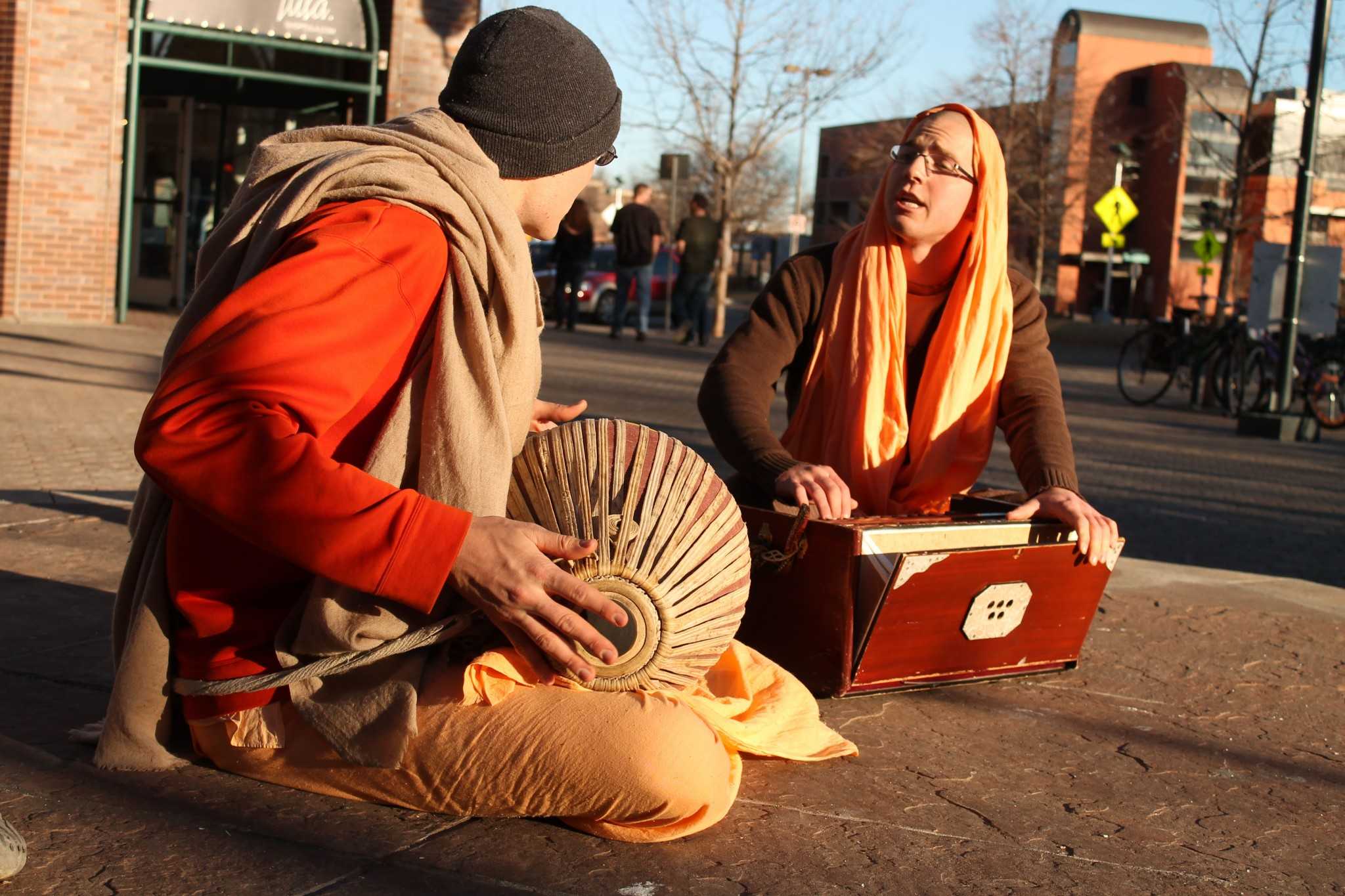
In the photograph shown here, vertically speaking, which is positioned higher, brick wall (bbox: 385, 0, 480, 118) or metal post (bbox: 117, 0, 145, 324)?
brick wall (bbox: 385, 0, 480, 118)

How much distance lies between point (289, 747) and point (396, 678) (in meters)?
0.33

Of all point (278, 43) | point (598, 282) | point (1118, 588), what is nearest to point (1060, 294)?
point (598, 282)

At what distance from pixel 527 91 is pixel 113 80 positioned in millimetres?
14513

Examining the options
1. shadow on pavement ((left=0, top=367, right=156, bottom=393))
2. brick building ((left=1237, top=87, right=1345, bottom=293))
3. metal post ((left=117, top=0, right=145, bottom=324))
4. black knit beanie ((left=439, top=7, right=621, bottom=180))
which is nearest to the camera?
black knit beanie ((left=439, top=7, right=621, bottom=180))

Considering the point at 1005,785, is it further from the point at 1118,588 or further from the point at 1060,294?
the point at 1060,294

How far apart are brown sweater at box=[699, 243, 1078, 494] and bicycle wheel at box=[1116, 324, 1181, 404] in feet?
41.0

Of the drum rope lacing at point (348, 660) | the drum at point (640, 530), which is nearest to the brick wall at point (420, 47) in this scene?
the drum at point (640, 530)

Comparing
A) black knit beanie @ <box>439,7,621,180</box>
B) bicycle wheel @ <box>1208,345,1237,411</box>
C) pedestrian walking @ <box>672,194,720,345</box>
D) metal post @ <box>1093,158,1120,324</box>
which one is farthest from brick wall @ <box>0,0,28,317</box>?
metal post @ <box>1093,158,1120,324</box>

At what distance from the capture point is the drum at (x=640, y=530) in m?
2.60

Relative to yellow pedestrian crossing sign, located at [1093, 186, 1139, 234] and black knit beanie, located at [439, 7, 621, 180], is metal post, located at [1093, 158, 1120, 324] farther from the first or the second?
black knit beanie, located at [439, 7, 621, 180]

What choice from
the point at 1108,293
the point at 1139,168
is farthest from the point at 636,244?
the point at 1139,168

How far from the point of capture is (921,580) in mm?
3482

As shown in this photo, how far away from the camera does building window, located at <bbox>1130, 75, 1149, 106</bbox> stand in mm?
60719

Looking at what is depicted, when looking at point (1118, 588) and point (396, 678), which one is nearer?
point (396, 678)
